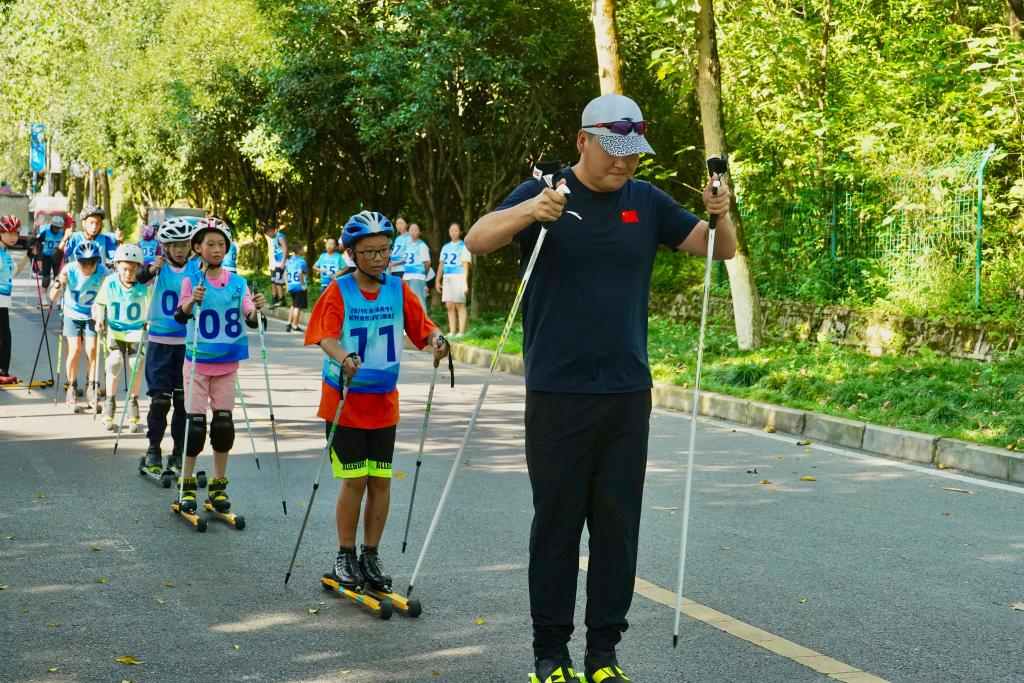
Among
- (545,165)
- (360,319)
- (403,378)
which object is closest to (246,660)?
(360,319)

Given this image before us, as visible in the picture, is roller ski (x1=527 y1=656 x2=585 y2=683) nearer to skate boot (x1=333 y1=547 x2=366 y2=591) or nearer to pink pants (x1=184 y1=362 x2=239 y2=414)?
skate boot (x1=333 y1=547 x2=366 y2=591)

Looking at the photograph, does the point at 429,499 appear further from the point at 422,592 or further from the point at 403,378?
the point at 403,378

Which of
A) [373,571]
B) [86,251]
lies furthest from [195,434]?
[86,251]

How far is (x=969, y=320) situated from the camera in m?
14.0

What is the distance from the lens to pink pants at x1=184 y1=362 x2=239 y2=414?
7.85 metres

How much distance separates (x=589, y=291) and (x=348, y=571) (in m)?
2.24

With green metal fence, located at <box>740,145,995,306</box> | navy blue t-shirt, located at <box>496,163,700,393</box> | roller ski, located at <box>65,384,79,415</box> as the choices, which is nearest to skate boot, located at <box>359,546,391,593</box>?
navy blue t-shirt, located at <box>496,163,700,393</box>

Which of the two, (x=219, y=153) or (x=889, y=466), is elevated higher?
(x=219, y=153)

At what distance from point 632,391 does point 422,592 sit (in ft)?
6.73

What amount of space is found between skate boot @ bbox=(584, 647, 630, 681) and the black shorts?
1725 mm

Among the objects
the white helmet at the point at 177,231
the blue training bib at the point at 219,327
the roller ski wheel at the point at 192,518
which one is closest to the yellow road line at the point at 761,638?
the roller ski wheel at the point at 192,518

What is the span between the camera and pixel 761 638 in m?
5.22

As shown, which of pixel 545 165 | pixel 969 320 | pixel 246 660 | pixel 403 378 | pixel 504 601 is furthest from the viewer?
pixel 403 378

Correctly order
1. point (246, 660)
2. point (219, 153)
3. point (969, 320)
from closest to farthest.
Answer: point (246, 660)
point (969, 320)
point (219, 153)
